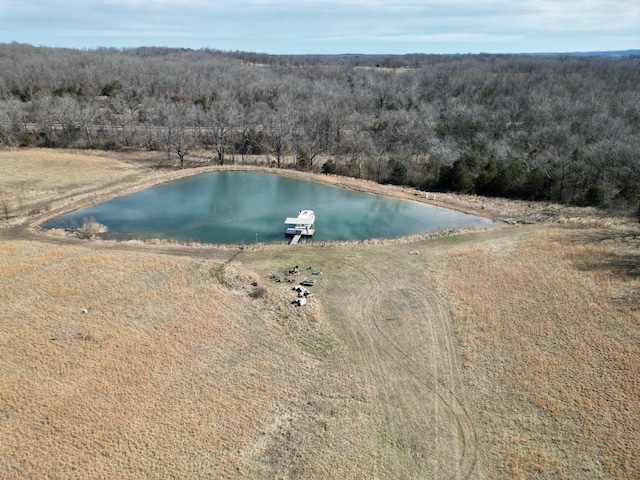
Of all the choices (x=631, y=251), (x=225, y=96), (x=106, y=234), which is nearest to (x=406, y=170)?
(x=631, y=251)

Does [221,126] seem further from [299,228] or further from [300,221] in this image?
[299,228]

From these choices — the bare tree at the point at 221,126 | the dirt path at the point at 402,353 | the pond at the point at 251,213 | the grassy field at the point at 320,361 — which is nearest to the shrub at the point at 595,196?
the grassy field at the point at 320,361

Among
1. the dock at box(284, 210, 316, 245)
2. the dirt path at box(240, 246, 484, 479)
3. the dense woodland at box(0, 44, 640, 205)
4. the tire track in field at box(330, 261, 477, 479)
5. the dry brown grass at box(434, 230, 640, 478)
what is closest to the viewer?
the dirt path at box(240, 246, 484, 479)

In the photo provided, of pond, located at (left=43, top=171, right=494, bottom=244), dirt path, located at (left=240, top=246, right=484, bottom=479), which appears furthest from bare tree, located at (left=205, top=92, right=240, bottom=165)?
dirt path, located at (left=240, top=246, right=484, bottom=479)

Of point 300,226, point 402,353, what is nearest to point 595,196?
point 300,226

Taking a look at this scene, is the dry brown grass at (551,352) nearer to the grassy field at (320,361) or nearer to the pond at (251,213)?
the grassy field at (320,361)

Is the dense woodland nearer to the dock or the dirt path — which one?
the dock
